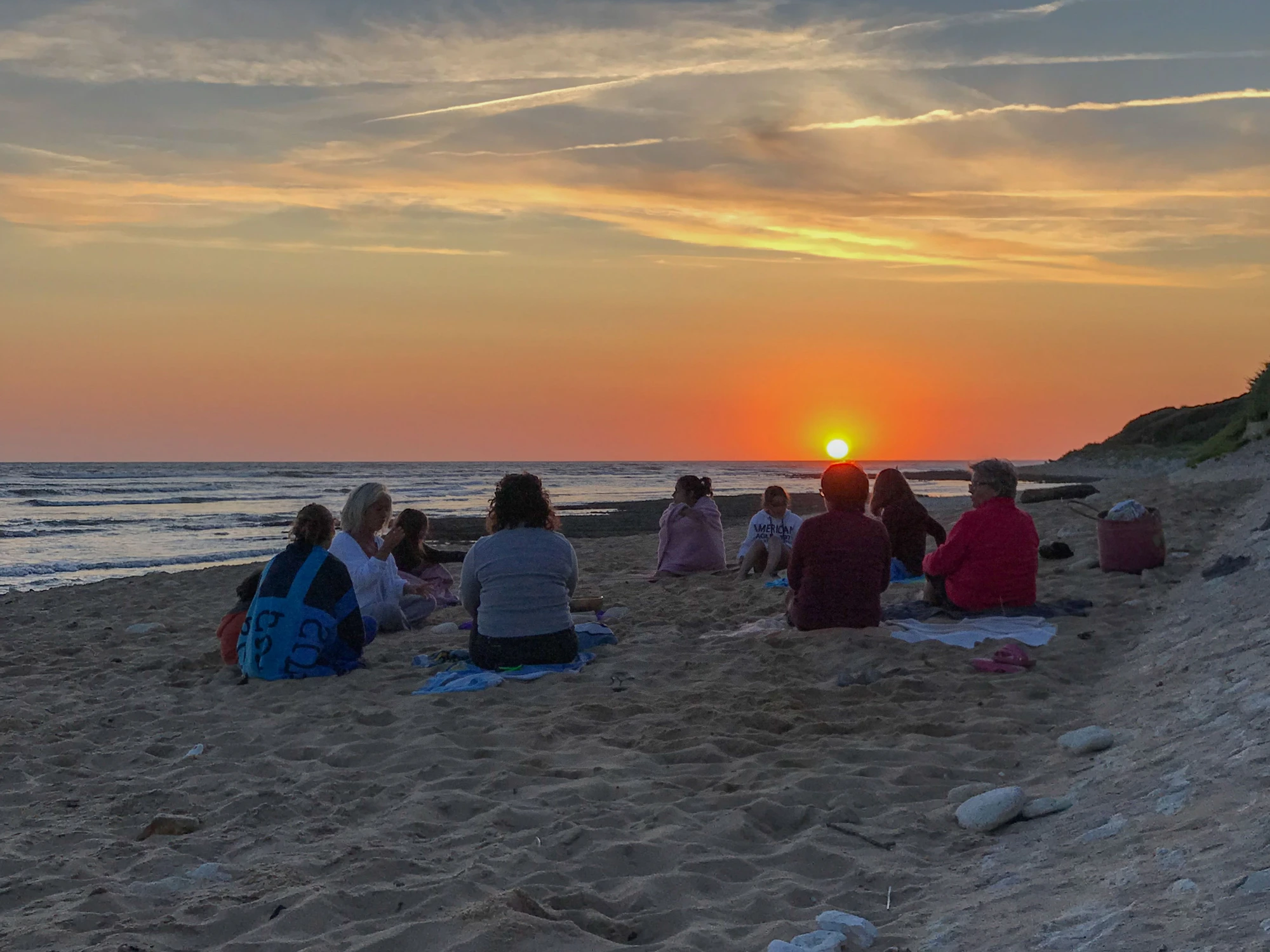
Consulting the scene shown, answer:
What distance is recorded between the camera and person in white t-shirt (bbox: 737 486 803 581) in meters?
10.1

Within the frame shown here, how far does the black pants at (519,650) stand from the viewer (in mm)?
6562

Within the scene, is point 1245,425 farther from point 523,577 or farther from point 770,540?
point 523,577

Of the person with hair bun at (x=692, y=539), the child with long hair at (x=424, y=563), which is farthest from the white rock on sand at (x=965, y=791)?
the person with hair bun at (x=692, y=539)

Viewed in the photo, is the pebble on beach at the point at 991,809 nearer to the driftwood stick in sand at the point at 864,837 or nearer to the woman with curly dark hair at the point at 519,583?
the driftwood stick in sand at the point at 864,837

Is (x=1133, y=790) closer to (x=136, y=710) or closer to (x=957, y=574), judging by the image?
(x=957, y=574)

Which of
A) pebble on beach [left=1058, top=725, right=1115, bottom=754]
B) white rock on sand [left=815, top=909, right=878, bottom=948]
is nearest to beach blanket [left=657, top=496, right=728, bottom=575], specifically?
pebble on beach [left=1058, top=725, right=1115, bottom=754]

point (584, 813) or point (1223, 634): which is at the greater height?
point (1223, 634)

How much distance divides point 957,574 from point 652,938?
5030 mm

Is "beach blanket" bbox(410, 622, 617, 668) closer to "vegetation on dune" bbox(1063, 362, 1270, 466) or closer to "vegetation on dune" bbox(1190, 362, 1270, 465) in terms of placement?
"vegetation on dune" bbox(1190, 362, 1270, 465)

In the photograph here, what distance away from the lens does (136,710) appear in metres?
6.24

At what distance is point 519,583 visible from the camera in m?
6.49

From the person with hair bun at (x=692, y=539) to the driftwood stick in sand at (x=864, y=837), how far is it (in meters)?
7.15

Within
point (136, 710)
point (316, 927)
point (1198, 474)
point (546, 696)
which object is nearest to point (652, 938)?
point (316, 927)

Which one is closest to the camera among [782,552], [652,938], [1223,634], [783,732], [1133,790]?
[652,938]
